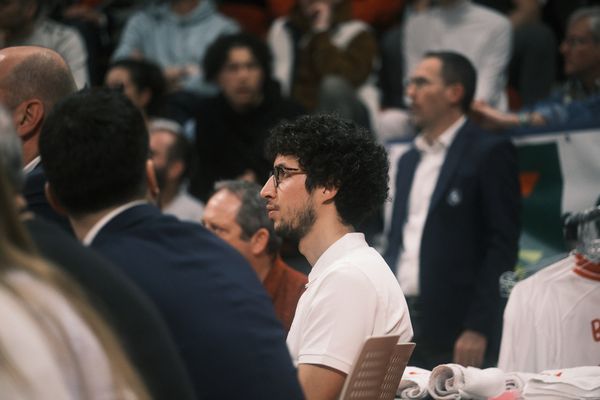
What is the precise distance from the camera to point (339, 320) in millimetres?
2973

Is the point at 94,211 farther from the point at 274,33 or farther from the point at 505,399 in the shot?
the point at 274,33

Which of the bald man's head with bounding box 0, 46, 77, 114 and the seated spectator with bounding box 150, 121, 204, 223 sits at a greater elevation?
the bald man's head with bounding box 0, 46, 77, 114

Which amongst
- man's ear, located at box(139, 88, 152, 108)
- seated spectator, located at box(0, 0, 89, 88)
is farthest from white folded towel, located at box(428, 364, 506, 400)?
man's ear, located at box(139, 88, 152, 108)

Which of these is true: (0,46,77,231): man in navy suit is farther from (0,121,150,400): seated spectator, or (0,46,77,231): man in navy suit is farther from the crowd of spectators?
(0,121,150,400): seated spectator

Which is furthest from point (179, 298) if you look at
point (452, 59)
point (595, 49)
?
point (595, 49)

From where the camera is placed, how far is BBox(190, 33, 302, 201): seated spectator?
6180 mm

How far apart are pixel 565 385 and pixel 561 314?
0.58 meters

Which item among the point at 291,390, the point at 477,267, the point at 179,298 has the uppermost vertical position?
the point at 179,298

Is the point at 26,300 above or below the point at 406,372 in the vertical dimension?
above

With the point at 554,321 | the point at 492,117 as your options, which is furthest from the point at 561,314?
the point at 492,117

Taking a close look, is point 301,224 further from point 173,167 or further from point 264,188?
point 173,167

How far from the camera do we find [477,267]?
5.27 metres

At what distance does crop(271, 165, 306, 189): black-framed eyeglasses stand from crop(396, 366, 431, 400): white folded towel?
0.67m

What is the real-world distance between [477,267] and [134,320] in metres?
3.46
